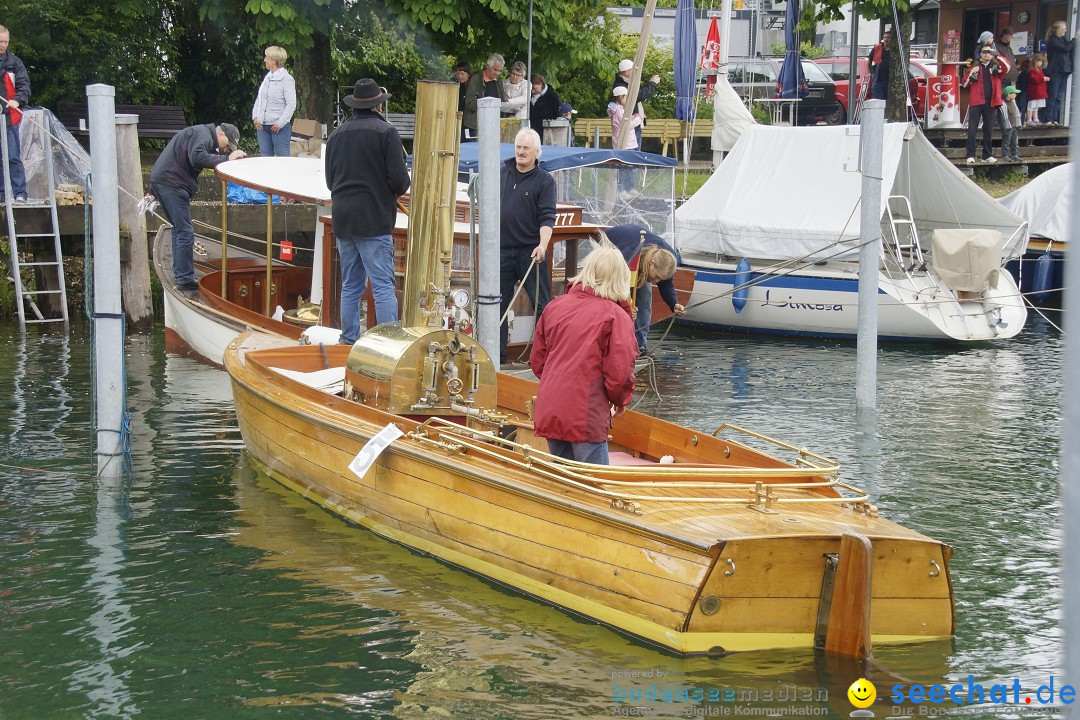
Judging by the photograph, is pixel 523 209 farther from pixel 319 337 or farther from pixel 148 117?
pixel 148 117

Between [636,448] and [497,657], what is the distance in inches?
84.1

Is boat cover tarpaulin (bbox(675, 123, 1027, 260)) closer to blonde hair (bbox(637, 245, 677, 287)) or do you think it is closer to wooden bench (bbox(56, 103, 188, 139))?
blonde hair (bbox(637, 245, 677, 287))

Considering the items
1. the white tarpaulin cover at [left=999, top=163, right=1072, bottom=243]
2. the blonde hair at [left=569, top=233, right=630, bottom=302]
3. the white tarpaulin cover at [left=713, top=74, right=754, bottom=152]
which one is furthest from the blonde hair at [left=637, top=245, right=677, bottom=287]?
the white tarpaulin cover at [left=999, top=163, right=1072, bottom=243]

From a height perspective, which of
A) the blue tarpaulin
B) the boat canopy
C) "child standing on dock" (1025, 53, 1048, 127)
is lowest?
the blue tarpaulin

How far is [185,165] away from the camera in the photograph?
1243cm

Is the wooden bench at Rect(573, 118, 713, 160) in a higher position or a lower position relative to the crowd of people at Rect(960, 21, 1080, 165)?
lower

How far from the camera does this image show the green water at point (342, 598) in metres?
5.06

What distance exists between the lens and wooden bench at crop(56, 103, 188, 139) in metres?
18.9

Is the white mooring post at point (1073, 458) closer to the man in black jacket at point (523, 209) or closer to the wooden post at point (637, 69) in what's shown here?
the man in black jacket at point (523, 209)

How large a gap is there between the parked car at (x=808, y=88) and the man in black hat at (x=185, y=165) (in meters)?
16.2

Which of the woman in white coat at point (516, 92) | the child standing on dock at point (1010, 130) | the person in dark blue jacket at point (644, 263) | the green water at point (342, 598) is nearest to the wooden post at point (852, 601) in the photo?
the green water at point (342, 598)

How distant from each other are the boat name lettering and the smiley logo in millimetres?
10439

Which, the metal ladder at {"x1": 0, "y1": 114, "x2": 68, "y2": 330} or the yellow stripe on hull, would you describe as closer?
the yellow stripe on hull

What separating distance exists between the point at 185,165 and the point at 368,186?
4.12 m
